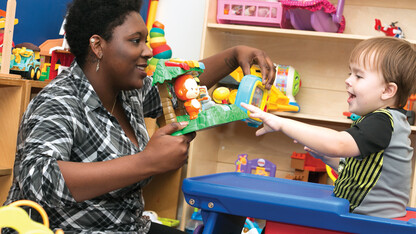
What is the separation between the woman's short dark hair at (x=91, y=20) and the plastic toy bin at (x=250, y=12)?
1.17 metres

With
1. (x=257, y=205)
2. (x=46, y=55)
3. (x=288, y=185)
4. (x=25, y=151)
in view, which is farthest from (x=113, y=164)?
(x=46, y=55)

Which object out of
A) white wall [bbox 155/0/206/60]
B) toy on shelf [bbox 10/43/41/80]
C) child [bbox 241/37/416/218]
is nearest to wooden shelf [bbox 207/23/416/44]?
white wall [bbox 155/0/206/60]

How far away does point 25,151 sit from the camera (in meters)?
0.94

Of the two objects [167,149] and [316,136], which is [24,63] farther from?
[316,136]

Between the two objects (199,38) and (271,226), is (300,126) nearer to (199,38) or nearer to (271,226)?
(271,226)

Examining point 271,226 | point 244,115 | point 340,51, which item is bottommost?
point 271,226

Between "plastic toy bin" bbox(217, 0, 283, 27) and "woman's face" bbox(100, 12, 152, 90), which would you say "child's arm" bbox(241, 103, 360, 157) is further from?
"plastic toy bin" bbox(217, 0, 283, 27)

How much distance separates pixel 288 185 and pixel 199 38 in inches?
64.2

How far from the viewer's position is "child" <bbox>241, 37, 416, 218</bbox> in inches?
37.8

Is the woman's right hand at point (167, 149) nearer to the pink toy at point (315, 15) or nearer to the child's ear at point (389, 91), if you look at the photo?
the child's ear at point (389, 91)

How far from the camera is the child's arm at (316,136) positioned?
0.95 m

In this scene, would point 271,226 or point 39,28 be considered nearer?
point 271,226

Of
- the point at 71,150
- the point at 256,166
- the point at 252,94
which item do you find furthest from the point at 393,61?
the point at 256,166

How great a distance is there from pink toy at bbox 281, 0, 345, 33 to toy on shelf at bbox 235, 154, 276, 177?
67 centimetres
